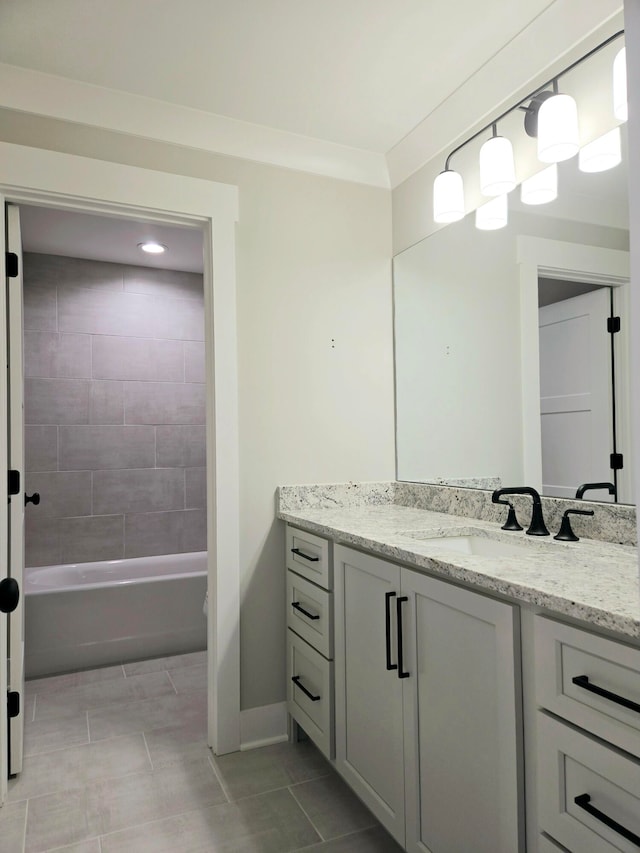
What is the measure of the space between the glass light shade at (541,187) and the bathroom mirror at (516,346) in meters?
0.02

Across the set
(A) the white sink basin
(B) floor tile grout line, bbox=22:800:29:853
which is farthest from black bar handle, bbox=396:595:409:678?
(B) floor tile grout line, bbox=22:800:29:853

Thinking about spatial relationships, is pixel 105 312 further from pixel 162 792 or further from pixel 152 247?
pixel 162 792

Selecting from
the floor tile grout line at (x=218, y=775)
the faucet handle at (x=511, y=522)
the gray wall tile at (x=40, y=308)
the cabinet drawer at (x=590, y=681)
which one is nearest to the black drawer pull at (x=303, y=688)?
the floor tile grout line at (x=218, y=775)

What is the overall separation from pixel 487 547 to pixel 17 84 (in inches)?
86.2

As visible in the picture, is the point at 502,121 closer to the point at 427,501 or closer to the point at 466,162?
the point at 466,162

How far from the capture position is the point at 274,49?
1.87 meters

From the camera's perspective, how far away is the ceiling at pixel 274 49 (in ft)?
5.57

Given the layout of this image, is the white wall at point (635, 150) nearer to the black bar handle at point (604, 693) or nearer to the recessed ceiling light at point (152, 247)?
the black bar handle at point (604, 693)

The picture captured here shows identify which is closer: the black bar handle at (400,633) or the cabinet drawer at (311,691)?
the black bar handle at (400,633)

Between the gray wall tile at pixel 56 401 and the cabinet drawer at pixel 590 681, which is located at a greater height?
the gray wall tile at pixel 56 401

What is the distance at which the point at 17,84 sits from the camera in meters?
1.96

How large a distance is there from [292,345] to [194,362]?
6.13 ft

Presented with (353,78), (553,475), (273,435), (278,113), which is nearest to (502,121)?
(353,78)

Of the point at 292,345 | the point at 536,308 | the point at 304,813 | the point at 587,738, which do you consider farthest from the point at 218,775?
the point at 536,308
